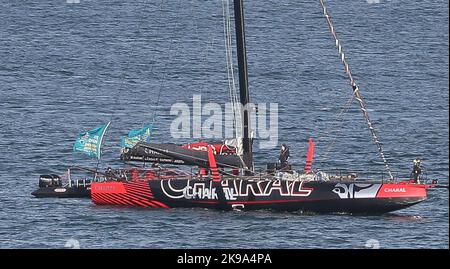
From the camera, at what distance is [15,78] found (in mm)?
146000

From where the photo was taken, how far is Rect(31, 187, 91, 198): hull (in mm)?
95875

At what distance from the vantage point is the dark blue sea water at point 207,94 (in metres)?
88.5

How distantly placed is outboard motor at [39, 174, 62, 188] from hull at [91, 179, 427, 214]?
156 inches

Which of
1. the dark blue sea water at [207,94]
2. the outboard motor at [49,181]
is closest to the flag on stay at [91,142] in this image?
the outboard motor at [49,181]

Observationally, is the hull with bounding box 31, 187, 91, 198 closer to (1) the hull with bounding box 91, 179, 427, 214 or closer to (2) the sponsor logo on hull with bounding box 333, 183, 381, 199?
(1) the hull with bounding box 91, 179, 427, 214

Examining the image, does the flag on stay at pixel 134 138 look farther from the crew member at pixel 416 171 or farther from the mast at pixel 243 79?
the crew member at pixel 416 171

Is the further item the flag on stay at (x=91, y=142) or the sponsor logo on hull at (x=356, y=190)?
the flag on stay at (x=91, y=142)

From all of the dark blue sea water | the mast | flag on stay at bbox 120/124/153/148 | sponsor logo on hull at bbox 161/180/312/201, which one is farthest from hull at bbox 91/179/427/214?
flag on stay at bbox 120/124/153/148

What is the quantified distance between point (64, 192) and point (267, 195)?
42.7 feet

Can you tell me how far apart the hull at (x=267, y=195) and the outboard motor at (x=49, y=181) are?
13.0 feet

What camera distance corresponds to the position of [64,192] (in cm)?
9606

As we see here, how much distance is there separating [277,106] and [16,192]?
3702cm
